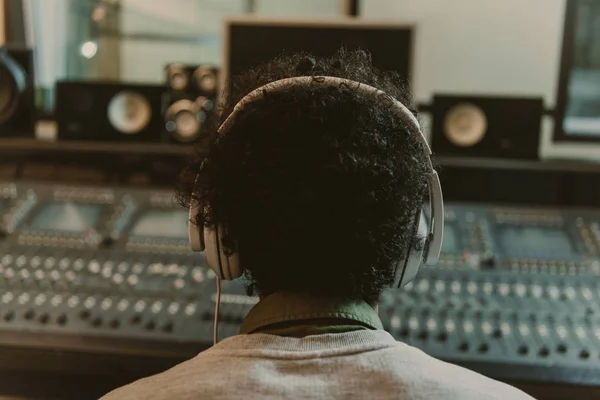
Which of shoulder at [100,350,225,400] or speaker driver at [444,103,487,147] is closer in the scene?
shoulder at [100,350,225,400]

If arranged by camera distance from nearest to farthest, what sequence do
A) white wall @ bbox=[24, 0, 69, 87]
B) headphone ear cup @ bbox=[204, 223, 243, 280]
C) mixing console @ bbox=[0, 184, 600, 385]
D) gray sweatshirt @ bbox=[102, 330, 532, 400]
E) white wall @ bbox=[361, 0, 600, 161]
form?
gray sweatshirt @ bbox=[102, 330, 532, 400] → headphone ear cup @ bbox=[204, 223, 243, 280] → mixing console @ bbox=[0, 184, 600, 385] → white wall @ bbox=[361, 0, 600, 161] → white wall @ bbox=[24, 0, 69, 87]

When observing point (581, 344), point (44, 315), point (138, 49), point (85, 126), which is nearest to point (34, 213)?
point (85, 126)

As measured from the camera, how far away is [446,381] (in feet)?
2.24

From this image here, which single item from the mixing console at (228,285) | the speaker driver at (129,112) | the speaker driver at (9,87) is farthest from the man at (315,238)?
the speaker driver at (9,87)

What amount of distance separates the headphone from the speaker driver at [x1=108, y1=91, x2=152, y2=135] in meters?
0.98

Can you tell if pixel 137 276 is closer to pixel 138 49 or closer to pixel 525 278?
pixel 525 278

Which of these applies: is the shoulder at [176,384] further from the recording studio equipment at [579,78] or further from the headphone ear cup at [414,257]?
the recording studio equipment at [579,78]

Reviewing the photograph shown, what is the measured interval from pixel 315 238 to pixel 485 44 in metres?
1.43

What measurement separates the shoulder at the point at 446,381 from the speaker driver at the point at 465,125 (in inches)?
41.9

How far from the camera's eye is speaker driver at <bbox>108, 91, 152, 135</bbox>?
1.79m

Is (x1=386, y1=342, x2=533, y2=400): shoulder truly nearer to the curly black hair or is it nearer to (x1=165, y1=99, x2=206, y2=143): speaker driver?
the curly black hair

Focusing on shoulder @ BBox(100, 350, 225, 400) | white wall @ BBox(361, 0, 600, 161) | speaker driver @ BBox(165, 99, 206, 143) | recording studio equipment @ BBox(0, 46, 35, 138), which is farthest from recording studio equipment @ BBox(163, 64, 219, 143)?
shoulder @ BBox(100, 350, 225, 400)

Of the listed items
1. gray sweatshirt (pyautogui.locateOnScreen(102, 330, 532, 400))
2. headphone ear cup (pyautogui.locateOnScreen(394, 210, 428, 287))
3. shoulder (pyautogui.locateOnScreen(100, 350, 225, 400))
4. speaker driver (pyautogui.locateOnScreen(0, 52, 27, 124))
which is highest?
speaker driver (pyautogui.locateOnScreen(0, 52, 27, 124))

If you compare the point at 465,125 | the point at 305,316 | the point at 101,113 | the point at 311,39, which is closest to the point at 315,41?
the point at 311,39
